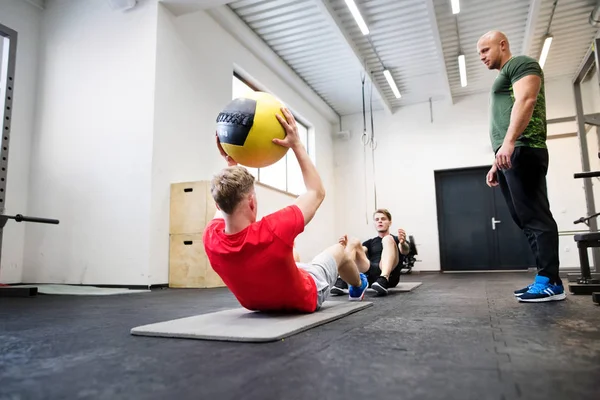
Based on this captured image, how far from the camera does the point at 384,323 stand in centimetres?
176

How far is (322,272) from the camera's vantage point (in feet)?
6.86

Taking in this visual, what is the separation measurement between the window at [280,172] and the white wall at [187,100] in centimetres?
20

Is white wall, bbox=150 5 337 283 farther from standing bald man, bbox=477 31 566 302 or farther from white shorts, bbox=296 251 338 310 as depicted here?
standing bald man, bbox=477 31 566 302

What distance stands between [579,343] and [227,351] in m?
1.05

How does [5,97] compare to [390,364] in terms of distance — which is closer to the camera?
[390,364]

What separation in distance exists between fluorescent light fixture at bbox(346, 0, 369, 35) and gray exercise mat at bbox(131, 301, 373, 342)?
4.32 meters

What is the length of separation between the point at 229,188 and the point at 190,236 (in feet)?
9.58

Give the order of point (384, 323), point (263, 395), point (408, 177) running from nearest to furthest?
point (263, 395) < point (384, 323) < point (408, 177)

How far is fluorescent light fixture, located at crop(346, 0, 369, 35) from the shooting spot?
5.25 m

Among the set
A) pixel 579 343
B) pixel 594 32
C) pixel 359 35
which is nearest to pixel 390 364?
pixel 579 343

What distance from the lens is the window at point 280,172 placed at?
6.33m

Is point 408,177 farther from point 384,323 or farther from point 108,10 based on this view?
point 384,323

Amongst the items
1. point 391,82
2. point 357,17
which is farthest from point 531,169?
point 391,82

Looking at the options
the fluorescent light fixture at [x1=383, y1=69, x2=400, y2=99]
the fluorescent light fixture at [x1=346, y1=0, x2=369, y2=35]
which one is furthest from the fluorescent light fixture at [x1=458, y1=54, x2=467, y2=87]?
the fluorescent light fixture at [x1=346, y1=0, x2=369, y2=35]
